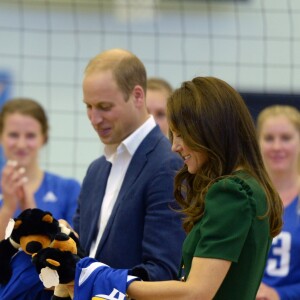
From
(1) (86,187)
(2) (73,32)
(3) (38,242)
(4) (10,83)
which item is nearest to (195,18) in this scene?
(2) (73,32)

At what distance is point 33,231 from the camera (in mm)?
3168

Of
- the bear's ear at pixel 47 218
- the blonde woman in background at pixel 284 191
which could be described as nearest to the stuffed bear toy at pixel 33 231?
the bear's ear at pixel 47 218

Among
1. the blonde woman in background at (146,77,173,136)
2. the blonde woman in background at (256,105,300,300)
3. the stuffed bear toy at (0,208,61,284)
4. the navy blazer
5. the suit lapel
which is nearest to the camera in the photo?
the stuffed bear toy at (0,208,61,284)

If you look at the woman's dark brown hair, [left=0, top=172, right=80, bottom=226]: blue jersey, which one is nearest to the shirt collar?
the woman's dark brown hair

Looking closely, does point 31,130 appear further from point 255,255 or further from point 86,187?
point 255,255

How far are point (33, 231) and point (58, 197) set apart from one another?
164 centimetres

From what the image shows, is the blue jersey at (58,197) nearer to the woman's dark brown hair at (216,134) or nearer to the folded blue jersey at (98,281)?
the folded blue jersey at (98,281)

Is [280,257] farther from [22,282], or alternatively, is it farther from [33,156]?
[22,282]

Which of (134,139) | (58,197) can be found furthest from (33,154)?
(134,139)

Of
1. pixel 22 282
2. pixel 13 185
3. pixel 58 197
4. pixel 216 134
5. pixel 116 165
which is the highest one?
pixel 216 134

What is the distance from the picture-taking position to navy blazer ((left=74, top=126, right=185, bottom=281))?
330 centimetres

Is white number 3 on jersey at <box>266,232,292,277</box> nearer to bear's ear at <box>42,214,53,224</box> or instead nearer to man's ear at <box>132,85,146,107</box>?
man's ear at <box>132,85,146,107</box>

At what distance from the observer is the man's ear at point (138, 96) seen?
11.8 ft

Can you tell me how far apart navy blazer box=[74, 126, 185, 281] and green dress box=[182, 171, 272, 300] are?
57cm
